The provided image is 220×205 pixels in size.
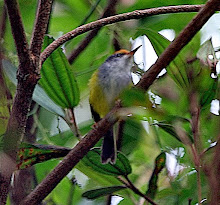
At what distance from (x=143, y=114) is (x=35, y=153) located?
0.43m

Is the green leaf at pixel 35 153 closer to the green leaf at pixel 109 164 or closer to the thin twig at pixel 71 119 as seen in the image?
the green leaf at pixel 109 164

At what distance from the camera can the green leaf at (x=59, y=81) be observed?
110 cm

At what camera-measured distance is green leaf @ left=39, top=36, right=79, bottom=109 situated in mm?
1098

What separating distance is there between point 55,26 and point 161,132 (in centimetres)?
60

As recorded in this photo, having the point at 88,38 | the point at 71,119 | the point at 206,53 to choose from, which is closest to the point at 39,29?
the point at 206,53

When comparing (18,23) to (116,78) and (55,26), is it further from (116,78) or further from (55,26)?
(116,78)

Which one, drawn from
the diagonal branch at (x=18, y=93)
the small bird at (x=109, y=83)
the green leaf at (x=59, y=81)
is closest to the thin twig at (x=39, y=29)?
the diagonal branch at (x=18, y=93)

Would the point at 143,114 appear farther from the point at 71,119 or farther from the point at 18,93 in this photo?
the point at 71,119

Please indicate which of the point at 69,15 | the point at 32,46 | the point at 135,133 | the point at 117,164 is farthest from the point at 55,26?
the point at 32,46

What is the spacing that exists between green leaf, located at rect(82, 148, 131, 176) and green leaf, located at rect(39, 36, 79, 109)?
0.19 m

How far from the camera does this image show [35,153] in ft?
3.09

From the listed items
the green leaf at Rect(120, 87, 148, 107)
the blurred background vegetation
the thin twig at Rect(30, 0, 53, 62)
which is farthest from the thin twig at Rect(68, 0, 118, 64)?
the green leaf at Rect(120, 87, 148, 107)

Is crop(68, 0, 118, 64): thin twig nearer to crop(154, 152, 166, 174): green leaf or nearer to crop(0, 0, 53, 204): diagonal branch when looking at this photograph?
crop(154, 152, 166, 174): green leaf

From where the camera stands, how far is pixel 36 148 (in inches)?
36.6
